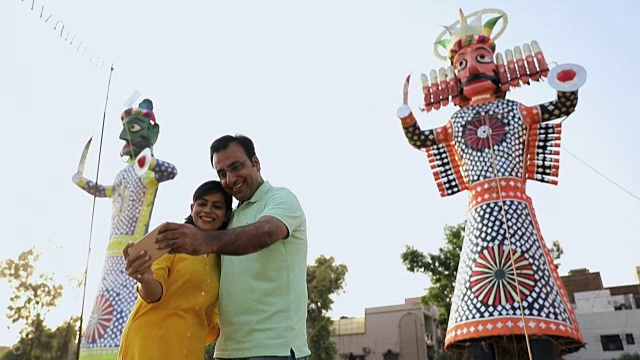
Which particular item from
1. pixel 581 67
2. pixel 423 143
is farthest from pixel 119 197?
pixel 581 67

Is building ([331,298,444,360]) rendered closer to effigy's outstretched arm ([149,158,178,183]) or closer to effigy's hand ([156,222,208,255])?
effigy's outstretched arm ([149,158,178,183])

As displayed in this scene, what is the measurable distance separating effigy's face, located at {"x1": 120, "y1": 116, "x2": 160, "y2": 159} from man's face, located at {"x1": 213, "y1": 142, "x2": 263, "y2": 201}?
7.54 metres

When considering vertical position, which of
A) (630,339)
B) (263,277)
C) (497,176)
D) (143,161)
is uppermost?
(143,161)

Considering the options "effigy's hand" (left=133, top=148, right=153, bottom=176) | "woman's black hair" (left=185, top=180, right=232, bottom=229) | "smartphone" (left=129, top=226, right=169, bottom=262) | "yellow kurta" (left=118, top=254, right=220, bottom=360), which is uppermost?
"effigy's hand" (left=133, top=148, right=153, bottom=176)

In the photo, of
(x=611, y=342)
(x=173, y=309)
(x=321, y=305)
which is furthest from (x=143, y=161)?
(x=611, y=342)

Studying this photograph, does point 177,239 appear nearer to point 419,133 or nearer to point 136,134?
point 419,133

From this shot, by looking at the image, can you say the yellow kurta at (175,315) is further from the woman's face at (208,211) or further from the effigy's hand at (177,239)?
the effigy's hand at (177,239)

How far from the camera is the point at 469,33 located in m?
6.17

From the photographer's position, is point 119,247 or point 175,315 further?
Answer: point 119,247

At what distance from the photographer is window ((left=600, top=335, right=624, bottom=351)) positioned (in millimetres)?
15680

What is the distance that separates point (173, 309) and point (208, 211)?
342 mm

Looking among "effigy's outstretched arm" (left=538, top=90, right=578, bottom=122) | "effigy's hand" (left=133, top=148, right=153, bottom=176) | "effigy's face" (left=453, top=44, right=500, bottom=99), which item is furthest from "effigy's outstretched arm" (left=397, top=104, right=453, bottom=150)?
"effigy's hand" (left=133, top=148, right=153, bottom=176)

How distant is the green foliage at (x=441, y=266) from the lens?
14336 mm

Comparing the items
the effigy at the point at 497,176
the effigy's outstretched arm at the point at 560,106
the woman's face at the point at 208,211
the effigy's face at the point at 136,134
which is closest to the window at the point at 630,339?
the effigy at the point at 497,176
